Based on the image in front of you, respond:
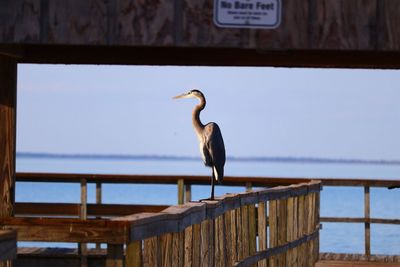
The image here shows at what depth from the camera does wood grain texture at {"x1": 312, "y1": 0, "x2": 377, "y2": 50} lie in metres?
7.08

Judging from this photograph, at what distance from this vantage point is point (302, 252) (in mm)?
14070

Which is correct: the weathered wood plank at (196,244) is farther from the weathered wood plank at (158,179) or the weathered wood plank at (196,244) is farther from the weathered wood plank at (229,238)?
the weathered wood plank at (158,179)

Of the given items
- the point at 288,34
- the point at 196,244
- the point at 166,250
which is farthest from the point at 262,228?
the point at 288,34

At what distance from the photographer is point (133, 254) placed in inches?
249

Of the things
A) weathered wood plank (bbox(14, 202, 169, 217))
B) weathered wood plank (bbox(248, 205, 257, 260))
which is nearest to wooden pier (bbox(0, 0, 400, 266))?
weathered wood plank (bbox(248, 205, 257, 260))

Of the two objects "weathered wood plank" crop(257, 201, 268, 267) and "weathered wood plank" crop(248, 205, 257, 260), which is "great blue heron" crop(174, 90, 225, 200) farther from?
"weathered wood plank" crop(248, 205, 257, 260)

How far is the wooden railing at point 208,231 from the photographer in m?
6.32

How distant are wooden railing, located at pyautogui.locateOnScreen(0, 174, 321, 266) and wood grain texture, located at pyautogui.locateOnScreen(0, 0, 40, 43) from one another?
99 cm

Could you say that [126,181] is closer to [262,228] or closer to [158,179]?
[158,179]

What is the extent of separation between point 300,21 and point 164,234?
53.1 inches

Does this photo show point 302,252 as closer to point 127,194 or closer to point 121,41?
point 121,41

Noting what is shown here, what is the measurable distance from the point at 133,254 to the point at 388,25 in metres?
1.92

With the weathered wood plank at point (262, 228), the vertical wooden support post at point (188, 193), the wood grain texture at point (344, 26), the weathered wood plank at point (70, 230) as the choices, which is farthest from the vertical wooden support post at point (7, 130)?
the vertical wooden support post at point (188, 193)

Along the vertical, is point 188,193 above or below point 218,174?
below
